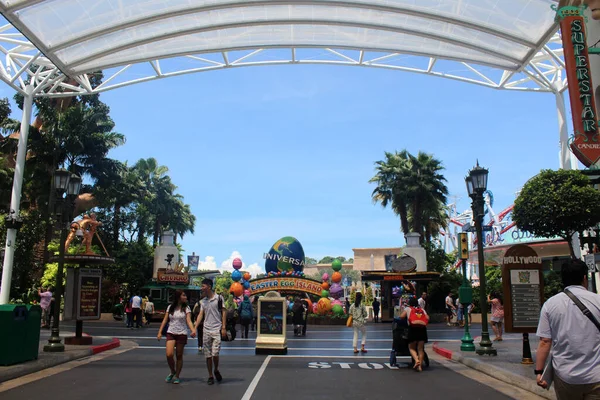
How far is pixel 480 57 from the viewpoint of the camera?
91.1 ft

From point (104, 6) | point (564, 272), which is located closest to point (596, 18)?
point (564, 272)

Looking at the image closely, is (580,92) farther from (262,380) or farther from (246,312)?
(246,312)

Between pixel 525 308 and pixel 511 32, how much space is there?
16.4 metres

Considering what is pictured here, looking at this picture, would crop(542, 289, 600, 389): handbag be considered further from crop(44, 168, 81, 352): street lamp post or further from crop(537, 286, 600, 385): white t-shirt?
crop(44, 168, 81, 352): street lamp post

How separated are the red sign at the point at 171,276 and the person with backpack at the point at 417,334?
2577 cm

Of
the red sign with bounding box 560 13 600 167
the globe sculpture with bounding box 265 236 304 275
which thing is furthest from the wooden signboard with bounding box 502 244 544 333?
the globe sculpture with bounding box 265 236 304 275

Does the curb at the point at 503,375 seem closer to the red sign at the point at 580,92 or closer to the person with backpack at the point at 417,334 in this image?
the person with backpack at the point at 417,334

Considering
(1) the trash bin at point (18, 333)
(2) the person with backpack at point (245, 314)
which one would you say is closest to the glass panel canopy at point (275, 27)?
(2) the person with backpack at point (245, 314)

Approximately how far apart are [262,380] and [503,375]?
180 inches

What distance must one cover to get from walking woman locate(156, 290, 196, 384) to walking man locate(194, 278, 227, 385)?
0.75 feet

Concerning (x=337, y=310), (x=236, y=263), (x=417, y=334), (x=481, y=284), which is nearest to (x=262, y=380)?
(x=417, y=334)

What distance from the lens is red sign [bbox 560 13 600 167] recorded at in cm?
1553

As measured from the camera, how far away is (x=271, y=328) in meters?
14.3

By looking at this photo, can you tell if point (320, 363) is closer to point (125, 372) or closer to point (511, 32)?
point (125, 372)
